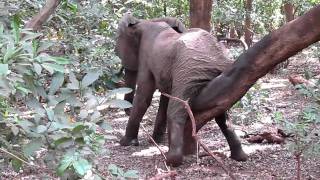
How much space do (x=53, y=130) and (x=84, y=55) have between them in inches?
191

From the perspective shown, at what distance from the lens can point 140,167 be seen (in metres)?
5.26

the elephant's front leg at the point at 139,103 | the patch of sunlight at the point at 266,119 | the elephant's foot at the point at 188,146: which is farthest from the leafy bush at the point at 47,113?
the patch of sunlight at the point at 266,119

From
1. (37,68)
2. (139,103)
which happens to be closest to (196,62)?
(139,103)

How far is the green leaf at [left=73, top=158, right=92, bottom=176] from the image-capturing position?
5.90 feet

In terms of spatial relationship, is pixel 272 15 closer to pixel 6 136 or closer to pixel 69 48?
pixel 69 48

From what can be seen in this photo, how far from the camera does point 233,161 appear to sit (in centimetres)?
522

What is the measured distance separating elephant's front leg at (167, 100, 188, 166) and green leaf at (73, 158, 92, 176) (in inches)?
124

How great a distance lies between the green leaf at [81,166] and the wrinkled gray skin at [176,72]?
123 inches

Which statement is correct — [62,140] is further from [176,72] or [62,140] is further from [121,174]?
[176,72]

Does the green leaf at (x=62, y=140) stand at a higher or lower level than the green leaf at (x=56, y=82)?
lower

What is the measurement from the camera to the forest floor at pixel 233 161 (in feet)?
15.6

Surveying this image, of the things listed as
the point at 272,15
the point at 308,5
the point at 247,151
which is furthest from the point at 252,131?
the point at 272,15

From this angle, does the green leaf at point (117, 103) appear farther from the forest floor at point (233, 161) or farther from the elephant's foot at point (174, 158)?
the elephant's foot at point (174, 158)

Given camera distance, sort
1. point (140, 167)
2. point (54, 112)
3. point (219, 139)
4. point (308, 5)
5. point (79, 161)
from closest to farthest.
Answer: point (79, 161), point (54, 112), point (140, 167), point (219, 139), point (308, 5)
